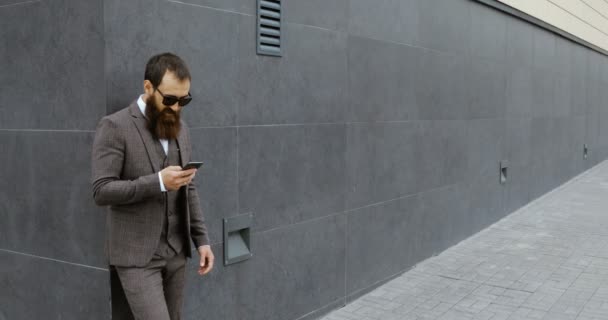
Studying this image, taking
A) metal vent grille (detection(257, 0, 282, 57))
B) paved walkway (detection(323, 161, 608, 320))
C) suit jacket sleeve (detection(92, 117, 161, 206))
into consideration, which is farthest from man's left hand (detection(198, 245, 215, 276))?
paved walkway (detection(323, 161, 608, 320))

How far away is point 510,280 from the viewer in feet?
23.3

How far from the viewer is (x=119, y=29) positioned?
12.5ft

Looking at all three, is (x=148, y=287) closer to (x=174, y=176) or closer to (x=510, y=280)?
(x=174, y=176)

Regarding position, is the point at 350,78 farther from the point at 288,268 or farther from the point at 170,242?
the point at 170,242

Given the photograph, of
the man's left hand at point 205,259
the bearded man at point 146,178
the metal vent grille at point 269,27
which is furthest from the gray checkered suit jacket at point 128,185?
the metal vent grille at point 269,27

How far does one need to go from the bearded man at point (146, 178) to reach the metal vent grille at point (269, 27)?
1821 millimetres

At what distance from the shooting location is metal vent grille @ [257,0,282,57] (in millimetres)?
4988

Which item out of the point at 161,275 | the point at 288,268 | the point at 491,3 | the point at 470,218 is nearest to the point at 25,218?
the point at 161,275

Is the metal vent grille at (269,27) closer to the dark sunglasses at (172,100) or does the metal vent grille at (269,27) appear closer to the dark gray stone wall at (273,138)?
the dark gray stone wall at (273,138)

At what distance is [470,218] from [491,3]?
3.22 m

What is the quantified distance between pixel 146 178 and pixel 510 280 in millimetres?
5196

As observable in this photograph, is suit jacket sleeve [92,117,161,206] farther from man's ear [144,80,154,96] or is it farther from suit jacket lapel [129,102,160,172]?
man's ear [144,80,154,96]

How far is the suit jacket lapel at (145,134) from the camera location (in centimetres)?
321

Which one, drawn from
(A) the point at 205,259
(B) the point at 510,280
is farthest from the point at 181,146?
(B) the point at 510,280
